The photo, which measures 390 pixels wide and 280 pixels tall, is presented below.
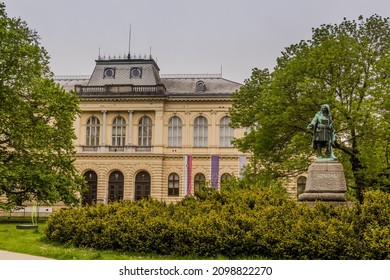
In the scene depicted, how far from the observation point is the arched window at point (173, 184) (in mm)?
48812

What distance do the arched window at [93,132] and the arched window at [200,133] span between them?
9570 mm

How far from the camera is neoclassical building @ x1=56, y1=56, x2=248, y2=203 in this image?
48.6 m

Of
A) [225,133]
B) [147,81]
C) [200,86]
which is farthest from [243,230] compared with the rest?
[147,81]

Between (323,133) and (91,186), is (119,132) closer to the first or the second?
(91,186)

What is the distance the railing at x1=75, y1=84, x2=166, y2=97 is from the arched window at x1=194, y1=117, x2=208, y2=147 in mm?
4599

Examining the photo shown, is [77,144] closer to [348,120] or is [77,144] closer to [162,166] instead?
[162,166]

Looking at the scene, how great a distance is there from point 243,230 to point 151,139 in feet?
124

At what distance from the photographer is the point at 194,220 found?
13.0 metres

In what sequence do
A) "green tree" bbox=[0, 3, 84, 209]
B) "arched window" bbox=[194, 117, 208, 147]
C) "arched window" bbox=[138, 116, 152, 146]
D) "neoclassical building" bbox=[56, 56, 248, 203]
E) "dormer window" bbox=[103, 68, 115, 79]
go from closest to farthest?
"green tree" bbox=[0, 3, 84, 209]
"neoclassical building" bbox=[56, 56, 248, 203]
"arched window" bbox=[194, 117, 208, 147]
"arched window" bbox=[138, 116, 152, 146]
"dormer window" bbox=[103, 68, 115, 79]

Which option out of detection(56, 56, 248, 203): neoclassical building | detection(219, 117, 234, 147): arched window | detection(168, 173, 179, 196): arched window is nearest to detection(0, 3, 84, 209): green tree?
detection(56, 56, 248, 203): neoclassical building

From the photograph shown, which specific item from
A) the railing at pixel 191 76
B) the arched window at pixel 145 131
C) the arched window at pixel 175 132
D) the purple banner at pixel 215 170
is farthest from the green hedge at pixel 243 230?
the railing at pixel 191 76

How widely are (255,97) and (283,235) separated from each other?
57.3ft

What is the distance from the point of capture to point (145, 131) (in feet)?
163

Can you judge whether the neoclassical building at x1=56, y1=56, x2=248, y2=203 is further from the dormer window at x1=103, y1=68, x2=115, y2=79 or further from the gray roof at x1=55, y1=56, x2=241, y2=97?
the dormer window at x1=103, y1=68, x2=115, y2=79
